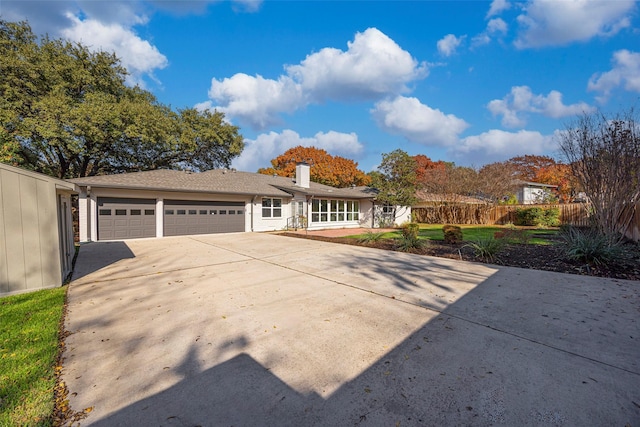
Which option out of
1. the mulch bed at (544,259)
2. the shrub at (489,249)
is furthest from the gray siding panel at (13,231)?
the shrub at (489,249)

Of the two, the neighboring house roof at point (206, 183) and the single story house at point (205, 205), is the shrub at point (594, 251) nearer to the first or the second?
the single story house at point (205, 205)

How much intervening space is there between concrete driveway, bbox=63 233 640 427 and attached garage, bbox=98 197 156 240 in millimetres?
8168

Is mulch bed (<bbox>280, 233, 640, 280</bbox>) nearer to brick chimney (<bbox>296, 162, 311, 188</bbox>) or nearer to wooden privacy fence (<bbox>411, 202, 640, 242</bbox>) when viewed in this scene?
brick chimney (<bbox>296, 162, 311, 188</bbox>)

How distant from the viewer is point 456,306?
441 centimetres

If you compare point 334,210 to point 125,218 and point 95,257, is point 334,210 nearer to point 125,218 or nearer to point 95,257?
point 125,218

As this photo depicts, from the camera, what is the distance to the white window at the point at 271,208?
1786 centimetres

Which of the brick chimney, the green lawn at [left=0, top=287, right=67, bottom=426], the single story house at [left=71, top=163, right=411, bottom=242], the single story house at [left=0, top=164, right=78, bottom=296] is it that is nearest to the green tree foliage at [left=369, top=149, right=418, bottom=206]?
the single story house at [left=71, top=163, right=411, bottom=242]

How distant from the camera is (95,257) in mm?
8602

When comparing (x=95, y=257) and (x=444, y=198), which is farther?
(x=444, y=198)

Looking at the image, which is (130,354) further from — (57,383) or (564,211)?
(564,211)

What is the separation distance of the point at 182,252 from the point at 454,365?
9.12m

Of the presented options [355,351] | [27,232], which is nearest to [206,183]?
[27,232]

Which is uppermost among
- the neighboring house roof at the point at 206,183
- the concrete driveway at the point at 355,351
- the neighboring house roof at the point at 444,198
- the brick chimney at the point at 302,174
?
the brick chimney at the point at 302,174

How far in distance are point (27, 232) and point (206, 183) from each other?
11.3 metres
